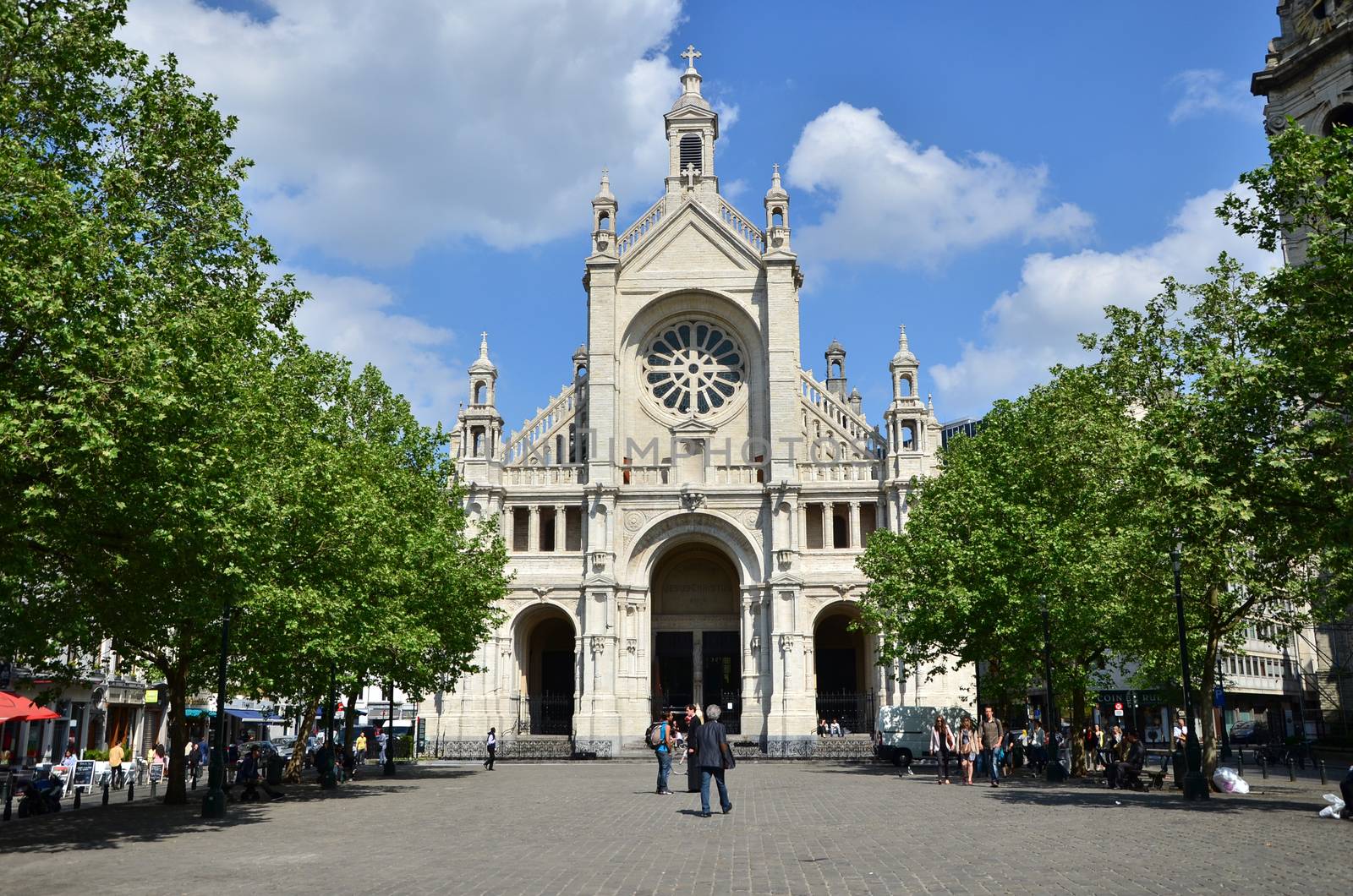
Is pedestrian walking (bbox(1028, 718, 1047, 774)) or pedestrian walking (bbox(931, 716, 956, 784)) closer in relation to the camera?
pedestrian walking (bbox(931, 716, 956, 784))

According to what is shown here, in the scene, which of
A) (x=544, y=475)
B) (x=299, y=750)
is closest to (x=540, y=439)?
(x=544, y=475)

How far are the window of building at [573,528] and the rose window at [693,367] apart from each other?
696 cm

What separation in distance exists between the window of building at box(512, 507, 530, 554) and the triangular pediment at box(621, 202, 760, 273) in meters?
13.0

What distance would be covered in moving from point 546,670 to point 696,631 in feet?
27.3

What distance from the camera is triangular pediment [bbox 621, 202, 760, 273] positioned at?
56.0 metres

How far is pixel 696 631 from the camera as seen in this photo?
55406 mm

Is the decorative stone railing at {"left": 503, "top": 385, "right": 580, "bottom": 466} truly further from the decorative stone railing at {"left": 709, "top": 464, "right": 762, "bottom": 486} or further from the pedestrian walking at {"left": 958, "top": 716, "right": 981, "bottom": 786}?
the pedestrian walking at {"left": 958, "top": 716, "right": 981, "bottom": 786}

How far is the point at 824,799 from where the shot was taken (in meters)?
24.1

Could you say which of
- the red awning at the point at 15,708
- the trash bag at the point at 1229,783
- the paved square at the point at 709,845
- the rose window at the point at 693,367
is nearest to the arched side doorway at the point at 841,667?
the rose window at the point at 693,367

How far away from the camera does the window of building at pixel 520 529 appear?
2138 inches

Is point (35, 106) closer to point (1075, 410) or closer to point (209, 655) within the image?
point (209, 655)

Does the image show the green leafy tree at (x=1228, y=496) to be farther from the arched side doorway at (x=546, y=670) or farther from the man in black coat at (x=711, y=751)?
the arched side doorway at (x=546, y=670)

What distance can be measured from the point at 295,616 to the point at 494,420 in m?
30.6

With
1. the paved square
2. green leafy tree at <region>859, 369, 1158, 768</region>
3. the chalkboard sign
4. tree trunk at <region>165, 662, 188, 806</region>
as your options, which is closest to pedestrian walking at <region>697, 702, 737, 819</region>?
the paved square
